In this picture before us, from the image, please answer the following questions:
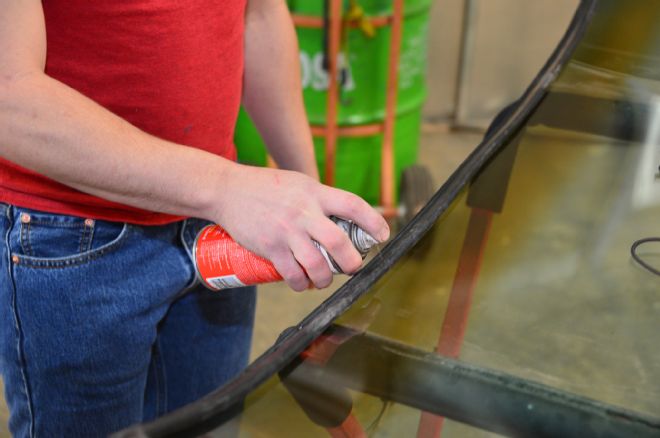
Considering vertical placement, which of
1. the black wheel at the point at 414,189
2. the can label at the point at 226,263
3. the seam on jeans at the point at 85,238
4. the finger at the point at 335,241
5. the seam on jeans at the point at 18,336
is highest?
the finger at the point at 335,241

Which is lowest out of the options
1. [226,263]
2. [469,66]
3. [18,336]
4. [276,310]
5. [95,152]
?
[276,310]

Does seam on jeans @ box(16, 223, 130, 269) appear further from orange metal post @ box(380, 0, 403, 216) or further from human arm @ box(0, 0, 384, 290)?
orange metal post @ box(380, 0, 403, 216)

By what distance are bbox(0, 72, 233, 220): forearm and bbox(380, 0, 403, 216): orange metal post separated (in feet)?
4.78

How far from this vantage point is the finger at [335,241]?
0.61 metres

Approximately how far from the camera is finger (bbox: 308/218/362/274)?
607 mm

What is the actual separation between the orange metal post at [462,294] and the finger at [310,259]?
12 centimetres

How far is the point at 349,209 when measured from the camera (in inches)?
24.1

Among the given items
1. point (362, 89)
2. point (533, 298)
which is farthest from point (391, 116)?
point (533, 298)

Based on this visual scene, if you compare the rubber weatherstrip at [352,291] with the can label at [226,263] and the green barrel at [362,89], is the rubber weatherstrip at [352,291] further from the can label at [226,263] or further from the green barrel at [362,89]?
the green barrel at [362,89]

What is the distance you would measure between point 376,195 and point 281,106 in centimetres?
129

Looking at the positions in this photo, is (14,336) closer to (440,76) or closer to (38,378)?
(38,378)

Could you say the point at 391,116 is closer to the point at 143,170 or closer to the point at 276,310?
the point at 276,310

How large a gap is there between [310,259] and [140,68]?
0.27m

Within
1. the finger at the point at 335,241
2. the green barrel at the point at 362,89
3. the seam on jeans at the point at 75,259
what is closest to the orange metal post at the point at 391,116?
the green barrel at the point at 362,89
